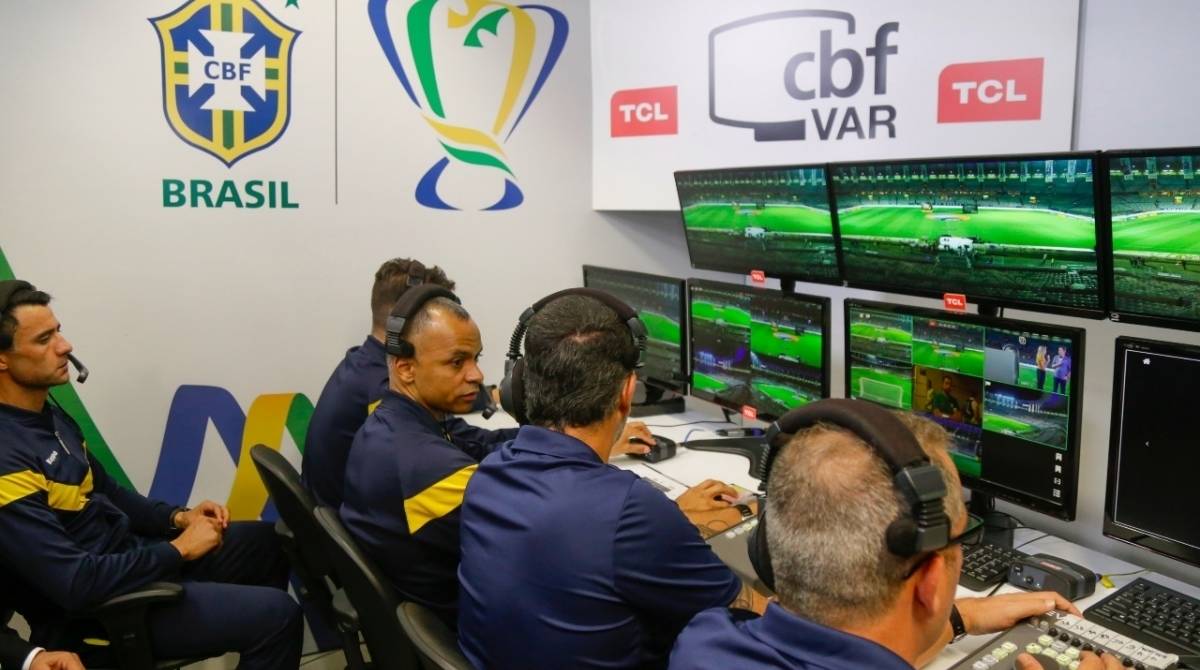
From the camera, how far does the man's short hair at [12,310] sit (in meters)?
2.18

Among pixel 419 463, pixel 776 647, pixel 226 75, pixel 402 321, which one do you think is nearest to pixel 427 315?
pixel 402 321

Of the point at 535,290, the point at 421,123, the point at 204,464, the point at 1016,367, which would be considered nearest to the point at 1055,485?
the point at 1016,367

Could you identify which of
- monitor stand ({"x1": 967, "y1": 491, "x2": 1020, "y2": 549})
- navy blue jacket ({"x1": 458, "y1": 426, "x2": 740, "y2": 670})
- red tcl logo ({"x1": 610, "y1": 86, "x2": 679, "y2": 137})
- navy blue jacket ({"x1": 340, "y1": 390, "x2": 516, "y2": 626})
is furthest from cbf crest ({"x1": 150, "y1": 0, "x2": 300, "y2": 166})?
monitor stand ({"x1": 967, "y1": 491, "x2": 1020, "y2": 549})

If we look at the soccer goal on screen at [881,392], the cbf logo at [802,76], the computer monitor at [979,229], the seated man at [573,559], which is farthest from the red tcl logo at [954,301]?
the seated man at [573,559]

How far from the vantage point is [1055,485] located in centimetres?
176

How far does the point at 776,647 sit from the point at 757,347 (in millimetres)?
1574

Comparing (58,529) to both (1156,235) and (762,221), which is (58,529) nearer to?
(762,221)

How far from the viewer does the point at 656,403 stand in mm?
3180

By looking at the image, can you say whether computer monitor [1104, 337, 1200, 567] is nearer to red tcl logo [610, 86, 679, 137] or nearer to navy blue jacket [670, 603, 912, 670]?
navy blue jacket [670, 603, 912, 670]

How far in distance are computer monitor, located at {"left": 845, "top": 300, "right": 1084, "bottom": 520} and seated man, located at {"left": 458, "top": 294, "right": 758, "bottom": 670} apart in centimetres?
71

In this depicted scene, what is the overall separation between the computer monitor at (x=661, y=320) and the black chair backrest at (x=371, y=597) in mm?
1309

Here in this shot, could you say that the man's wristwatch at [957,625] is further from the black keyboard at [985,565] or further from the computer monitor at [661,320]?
the computer monitor at [661,320]

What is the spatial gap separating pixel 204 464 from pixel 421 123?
1.42 meters

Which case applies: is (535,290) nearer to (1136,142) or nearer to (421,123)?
(421,123)
